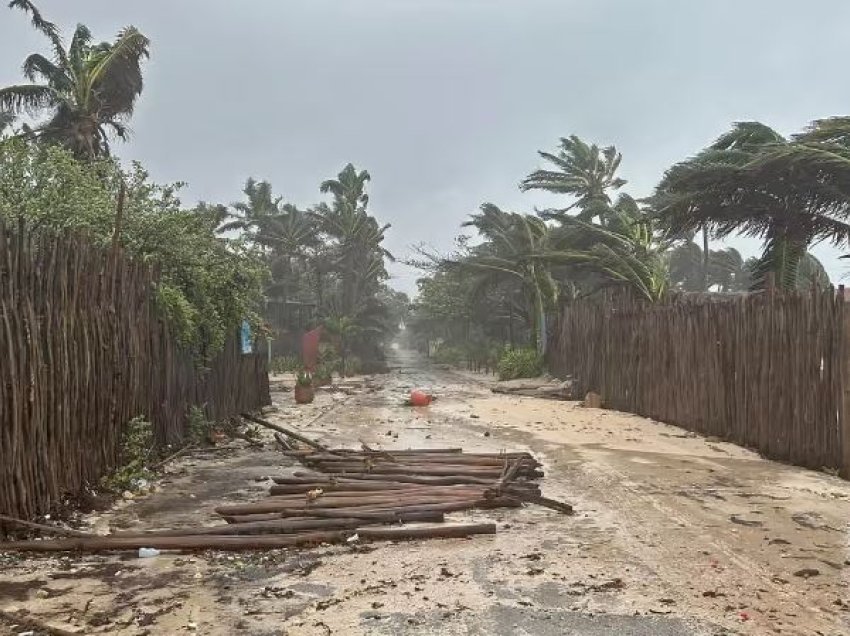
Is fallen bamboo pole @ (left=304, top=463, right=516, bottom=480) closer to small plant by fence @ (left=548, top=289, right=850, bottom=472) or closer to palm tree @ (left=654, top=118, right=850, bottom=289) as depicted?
small plant by fence @ (left=548, top=289, right=850, bottom=472)

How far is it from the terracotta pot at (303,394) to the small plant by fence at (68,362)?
8.09 meters

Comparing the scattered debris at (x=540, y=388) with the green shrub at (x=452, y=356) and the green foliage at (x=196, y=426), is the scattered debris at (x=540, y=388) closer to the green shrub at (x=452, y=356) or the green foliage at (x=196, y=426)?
the green foliage at (x=196, y=426)

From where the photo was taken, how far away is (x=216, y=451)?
9203mm

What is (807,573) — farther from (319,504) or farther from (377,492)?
(319,504)

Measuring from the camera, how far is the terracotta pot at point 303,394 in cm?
1628

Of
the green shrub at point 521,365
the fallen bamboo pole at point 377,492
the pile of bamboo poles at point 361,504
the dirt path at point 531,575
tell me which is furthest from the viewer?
the green shrub at point 521,365

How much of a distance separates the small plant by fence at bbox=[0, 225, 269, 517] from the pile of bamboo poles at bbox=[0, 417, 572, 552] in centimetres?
76

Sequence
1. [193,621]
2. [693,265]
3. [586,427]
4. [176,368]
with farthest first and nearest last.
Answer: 1. [693,265]
2. [586,427]
3. [176,368]
4. [193,621]

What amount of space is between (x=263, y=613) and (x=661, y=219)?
14679 millimetres

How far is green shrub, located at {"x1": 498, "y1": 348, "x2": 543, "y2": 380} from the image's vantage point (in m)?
23.9

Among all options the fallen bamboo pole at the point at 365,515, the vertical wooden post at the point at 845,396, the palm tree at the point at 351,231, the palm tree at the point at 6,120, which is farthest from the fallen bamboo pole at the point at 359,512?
the palm tree at the point at 351,231

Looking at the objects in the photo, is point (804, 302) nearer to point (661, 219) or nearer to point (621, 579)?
point (621, 579)

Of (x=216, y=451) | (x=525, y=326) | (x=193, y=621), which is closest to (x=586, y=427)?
(x=216, y=451)

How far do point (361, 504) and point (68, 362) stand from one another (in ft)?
8.00
